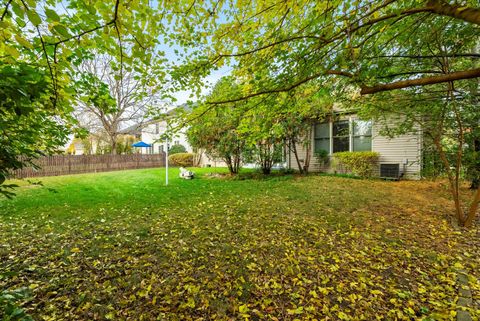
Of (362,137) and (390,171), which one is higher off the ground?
(362,137)

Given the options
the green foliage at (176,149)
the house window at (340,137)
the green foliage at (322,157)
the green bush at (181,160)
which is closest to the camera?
the house window at (340,137)

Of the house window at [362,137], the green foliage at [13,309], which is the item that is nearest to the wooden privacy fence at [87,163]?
the green foliage at [13,309]

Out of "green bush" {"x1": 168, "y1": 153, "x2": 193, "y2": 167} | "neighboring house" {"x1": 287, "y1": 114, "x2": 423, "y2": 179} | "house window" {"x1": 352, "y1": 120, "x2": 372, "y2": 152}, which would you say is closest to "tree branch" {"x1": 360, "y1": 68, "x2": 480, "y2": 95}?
"neighboring house" {"x1": 287, "y1": 114, "x2": 423, "y2": 179}

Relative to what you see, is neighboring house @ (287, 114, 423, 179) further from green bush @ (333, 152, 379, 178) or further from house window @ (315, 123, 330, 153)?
green bush @ (333, 152, 379, 178)

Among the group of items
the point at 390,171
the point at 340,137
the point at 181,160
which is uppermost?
the point at 340,137

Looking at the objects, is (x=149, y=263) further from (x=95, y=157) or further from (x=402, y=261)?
(x=95, y=157)

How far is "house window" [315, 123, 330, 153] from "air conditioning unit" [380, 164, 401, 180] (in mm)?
2585

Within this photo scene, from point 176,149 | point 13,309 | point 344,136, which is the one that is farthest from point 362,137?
point 176,149

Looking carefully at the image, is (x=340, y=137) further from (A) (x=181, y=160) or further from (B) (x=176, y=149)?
(B) (x=176, y=149)

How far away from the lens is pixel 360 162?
32.1ft

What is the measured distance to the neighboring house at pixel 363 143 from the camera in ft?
30.2

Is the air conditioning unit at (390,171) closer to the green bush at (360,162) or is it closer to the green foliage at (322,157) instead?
the green bush at (360,162)

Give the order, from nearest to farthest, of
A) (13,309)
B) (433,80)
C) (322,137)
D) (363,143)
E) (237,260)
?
(13,309), (433,80), (237,260), (363,143), (322,137)

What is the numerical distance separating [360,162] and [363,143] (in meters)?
1.23
